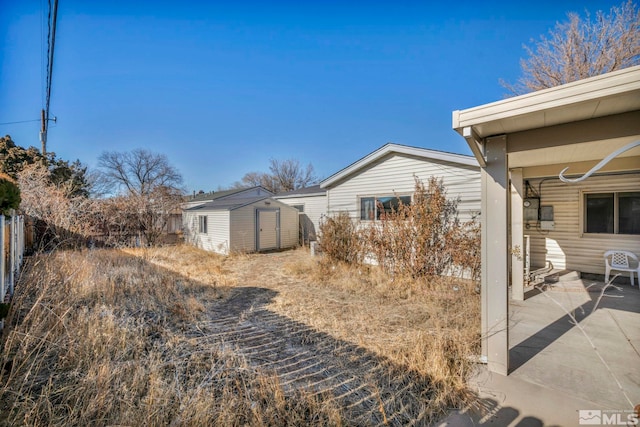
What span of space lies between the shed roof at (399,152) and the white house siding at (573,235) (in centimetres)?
205

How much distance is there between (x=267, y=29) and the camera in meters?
8.70

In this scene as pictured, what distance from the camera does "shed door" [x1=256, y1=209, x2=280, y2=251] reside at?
13.1 metres

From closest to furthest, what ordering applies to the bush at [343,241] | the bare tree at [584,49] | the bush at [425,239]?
the bush at [425,239], the bush at [343,241], the bare tree at [584,49]

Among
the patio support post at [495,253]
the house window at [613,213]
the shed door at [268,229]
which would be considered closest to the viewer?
the patio support post at [495,253]

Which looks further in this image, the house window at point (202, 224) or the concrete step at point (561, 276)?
the house window at point (202, 224)

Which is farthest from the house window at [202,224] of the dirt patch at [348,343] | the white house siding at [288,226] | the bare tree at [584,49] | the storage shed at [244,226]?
the bare tree at [584,49]

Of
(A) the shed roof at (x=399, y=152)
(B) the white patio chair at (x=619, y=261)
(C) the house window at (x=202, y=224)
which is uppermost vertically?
(A) the shed roof at (x=399, y=152)

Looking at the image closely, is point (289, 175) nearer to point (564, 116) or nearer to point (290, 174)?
point (290, 174)

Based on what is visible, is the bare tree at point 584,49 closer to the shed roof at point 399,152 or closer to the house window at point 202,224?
the shed roof at point 399,152

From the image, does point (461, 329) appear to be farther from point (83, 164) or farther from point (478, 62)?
point (83, 164)

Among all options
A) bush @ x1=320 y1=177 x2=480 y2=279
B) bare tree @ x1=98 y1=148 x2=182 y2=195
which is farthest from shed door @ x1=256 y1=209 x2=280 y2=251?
bare tree @ x1=98 y1=148 x2=182 y2=195

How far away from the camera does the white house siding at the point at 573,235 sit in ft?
19.9

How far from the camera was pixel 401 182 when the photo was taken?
829 cm

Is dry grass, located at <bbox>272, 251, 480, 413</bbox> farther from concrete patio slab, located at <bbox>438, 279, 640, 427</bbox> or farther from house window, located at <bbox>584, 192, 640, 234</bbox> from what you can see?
house window, located at <bbox>584, 192, 640, 234</bbox>
